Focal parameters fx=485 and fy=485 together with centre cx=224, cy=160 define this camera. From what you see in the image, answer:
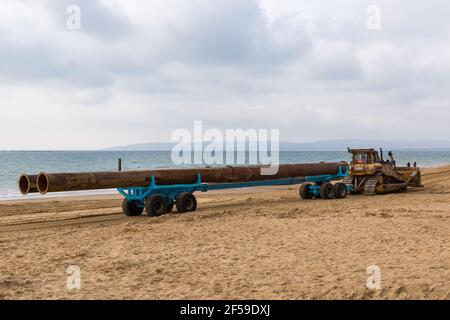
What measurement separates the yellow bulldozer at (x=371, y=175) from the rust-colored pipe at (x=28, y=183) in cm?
1357

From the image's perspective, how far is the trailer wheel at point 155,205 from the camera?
620 inches

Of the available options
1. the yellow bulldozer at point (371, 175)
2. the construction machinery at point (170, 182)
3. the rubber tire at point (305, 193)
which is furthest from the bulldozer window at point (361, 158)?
the rubber tire at point (305, 193)

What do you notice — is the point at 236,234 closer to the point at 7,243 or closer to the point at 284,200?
the point at 7,243

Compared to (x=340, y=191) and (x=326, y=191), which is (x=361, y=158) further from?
(x=326, y=191)

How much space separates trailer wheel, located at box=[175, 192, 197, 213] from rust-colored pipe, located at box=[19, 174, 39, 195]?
4588mm

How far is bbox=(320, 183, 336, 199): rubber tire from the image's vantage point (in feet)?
68.5

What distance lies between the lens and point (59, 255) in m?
9.69

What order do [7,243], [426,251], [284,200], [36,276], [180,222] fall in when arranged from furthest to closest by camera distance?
[284,200], [180,222], [7,243], [426,251], [36,276]

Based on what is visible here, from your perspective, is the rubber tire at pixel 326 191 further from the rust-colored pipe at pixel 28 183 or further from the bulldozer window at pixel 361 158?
the rust-colored pipe at pixel 28 183

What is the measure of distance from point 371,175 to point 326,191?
273cm

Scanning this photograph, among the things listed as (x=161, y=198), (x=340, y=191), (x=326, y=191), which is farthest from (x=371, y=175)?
(x=161, y=198)

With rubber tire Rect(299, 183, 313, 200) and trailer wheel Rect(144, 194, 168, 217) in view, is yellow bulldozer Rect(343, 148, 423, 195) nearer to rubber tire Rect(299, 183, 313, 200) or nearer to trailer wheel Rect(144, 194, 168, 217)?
rubber tire Rect(299, 183, 313, 200)

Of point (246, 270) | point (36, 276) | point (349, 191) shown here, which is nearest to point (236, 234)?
point (246, 270)
